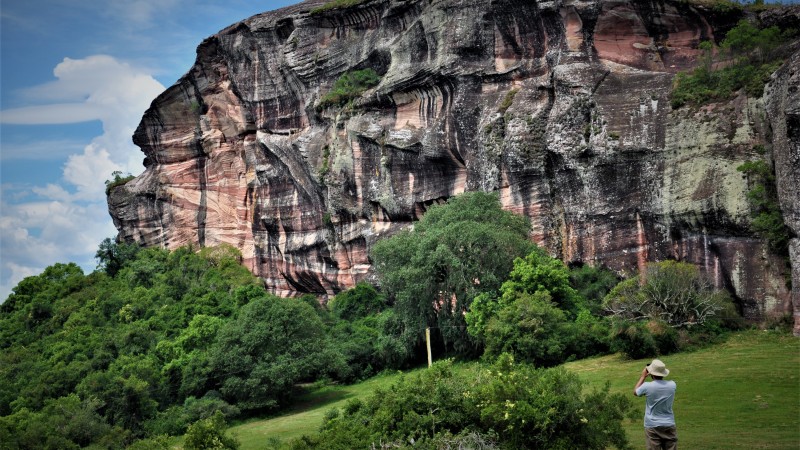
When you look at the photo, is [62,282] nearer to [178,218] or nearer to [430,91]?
[178,218]

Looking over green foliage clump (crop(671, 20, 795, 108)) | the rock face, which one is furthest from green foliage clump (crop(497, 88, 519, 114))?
green foliage clump (crop(671, 20, 795, 108))

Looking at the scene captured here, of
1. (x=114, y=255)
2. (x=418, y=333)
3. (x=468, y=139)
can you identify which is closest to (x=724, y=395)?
(x=418, y=333)

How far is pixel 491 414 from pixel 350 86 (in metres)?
34.8

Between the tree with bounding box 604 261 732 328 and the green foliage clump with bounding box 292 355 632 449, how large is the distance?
476 inches

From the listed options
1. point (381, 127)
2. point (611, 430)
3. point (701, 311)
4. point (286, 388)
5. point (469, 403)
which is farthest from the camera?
point (381, 127)

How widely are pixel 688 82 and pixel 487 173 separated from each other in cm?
996

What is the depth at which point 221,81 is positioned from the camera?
202 feet

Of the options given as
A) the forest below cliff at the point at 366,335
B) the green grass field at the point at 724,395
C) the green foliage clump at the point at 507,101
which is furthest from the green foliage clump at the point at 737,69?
the green grass field at the point at 724,395

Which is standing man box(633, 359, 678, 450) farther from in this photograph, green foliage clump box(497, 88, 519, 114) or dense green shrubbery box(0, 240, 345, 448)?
green foliage clump box(497, 88, 519, 114)

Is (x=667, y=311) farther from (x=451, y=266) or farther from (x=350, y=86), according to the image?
(x=350, y=86)

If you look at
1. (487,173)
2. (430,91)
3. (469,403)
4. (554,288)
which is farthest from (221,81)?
(469,403)

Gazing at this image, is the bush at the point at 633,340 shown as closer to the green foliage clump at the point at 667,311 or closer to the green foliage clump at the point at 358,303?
the green foliage clump at the point at 667,311

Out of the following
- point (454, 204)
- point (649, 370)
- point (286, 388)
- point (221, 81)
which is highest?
point (221, 81)

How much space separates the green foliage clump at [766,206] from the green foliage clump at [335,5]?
2728cm
